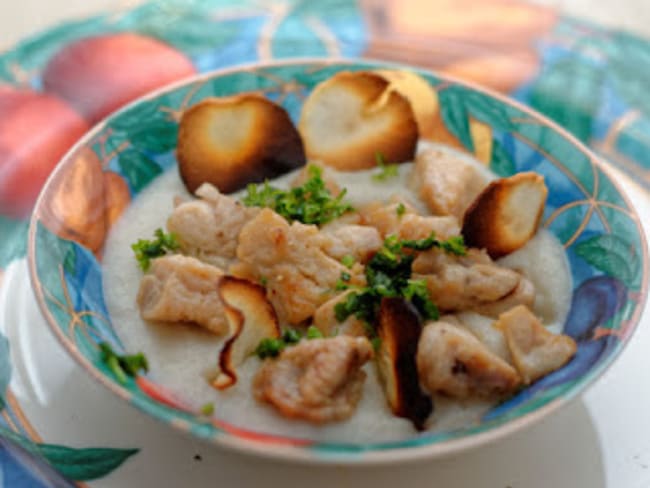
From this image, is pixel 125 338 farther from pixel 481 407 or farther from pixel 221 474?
pixel 481 407

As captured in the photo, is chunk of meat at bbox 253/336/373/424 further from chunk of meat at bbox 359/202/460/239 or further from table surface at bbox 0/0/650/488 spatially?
chunk of meat at bbox 359/202/460/239

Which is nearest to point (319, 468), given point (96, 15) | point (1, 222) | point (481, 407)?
point (481, 407)

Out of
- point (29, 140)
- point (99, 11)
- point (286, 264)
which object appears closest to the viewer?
point (286, 264)

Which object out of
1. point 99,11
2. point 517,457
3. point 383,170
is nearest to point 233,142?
point 383,170

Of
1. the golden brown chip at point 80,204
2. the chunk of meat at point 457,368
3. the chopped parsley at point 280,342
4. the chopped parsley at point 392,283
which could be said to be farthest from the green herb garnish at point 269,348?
the golden brown chip at point 80,204

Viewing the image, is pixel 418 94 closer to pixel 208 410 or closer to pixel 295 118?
pixel 295 118

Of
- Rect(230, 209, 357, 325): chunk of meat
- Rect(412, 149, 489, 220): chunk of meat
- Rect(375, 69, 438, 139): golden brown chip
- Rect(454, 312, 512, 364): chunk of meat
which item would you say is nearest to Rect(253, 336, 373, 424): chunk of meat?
Rect(230, 209, 357, 325): chunk of meat

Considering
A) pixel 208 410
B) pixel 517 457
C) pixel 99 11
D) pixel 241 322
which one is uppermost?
pixel 99 11

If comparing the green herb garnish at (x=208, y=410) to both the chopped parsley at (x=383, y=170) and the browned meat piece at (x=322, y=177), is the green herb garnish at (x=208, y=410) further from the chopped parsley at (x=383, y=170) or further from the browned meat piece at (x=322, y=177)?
the chopped parsley at (x=383, y=170)
